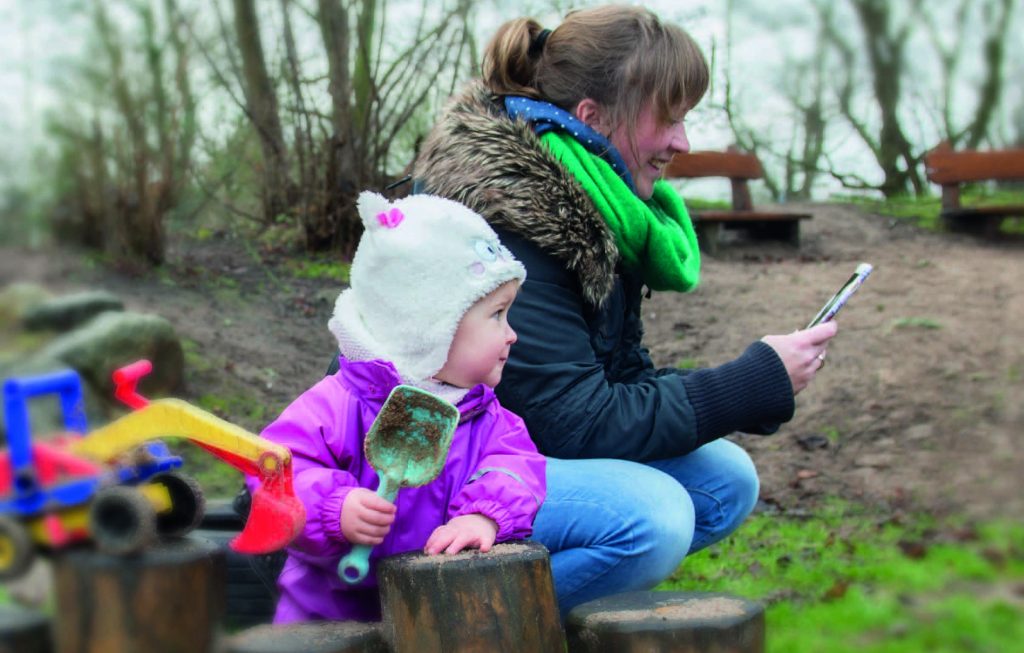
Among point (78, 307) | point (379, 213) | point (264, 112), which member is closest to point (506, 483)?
point (379, 213)

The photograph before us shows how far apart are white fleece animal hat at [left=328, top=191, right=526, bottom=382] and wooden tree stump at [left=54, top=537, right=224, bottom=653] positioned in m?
0.97

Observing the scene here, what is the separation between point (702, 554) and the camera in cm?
388

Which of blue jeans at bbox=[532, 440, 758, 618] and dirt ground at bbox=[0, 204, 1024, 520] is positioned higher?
blue jeans at bbox=[532, 440, 758, 618]

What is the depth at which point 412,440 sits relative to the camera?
1.95 meters

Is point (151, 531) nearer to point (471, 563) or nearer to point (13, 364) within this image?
point (13, 364)

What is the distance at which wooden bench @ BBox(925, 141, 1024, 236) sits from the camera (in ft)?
26.1

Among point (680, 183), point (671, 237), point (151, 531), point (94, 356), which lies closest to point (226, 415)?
point (94, 356)

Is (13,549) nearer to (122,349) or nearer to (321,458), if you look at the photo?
(321,458)

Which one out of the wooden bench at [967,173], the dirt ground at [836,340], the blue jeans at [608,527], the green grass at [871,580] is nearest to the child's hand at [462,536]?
the blue jeans at [608,527]

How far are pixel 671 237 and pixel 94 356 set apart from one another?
2.63 metres

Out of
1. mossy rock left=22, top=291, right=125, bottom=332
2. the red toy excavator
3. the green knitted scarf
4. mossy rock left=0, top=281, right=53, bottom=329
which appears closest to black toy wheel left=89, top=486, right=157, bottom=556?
the red toy excavator

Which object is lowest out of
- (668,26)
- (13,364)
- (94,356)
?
(94,356)

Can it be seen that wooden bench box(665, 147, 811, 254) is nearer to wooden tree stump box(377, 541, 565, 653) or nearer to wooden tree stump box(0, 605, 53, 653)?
wooden tree stump box(377, 541, 565, 653)

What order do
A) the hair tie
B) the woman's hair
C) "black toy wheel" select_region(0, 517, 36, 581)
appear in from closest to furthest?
"black toy wheel" select_region(0, 517, 36, 581) < the woman's hair < the hair tie
